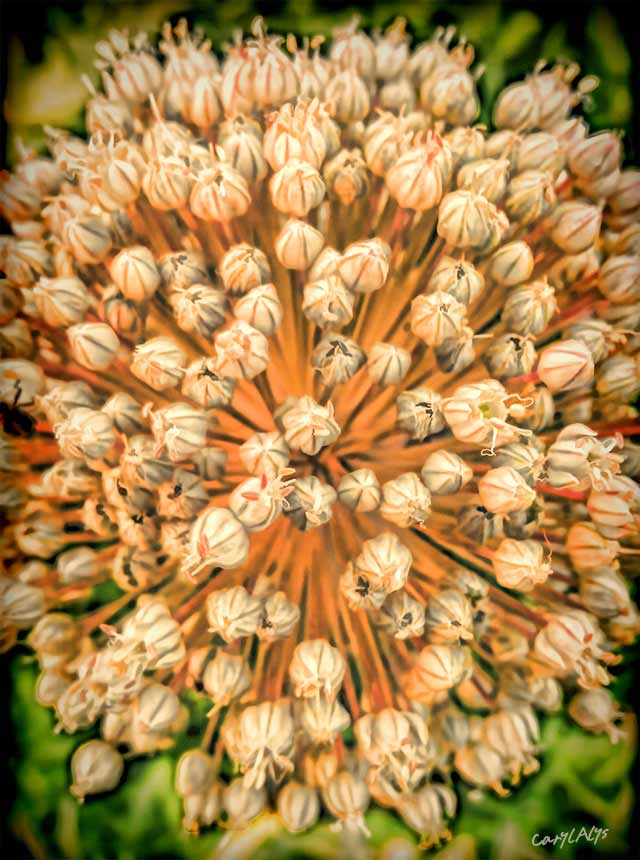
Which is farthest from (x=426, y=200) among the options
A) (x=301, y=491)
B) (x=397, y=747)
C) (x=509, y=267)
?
(x=397, y=747)

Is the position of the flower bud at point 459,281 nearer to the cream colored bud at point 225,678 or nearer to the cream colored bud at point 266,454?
the cream colored bud at point 266,454

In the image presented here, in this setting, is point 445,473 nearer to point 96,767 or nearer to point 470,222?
point 470,222

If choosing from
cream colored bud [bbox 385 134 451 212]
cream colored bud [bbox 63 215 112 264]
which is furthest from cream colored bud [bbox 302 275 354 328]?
cream colored bud [bbox 63 215 112 264]

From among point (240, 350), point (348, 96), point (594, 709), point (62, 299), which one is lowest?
point (594, 709)

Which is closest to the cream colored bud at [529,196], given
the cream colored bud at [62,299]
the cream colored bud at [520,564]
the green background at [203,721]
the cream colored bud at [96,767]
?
the green background at [203,721]

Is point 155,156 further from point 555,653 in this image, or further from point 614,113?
point 555,653

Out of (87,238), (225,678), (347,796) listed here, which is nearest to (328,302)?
(87,238)
